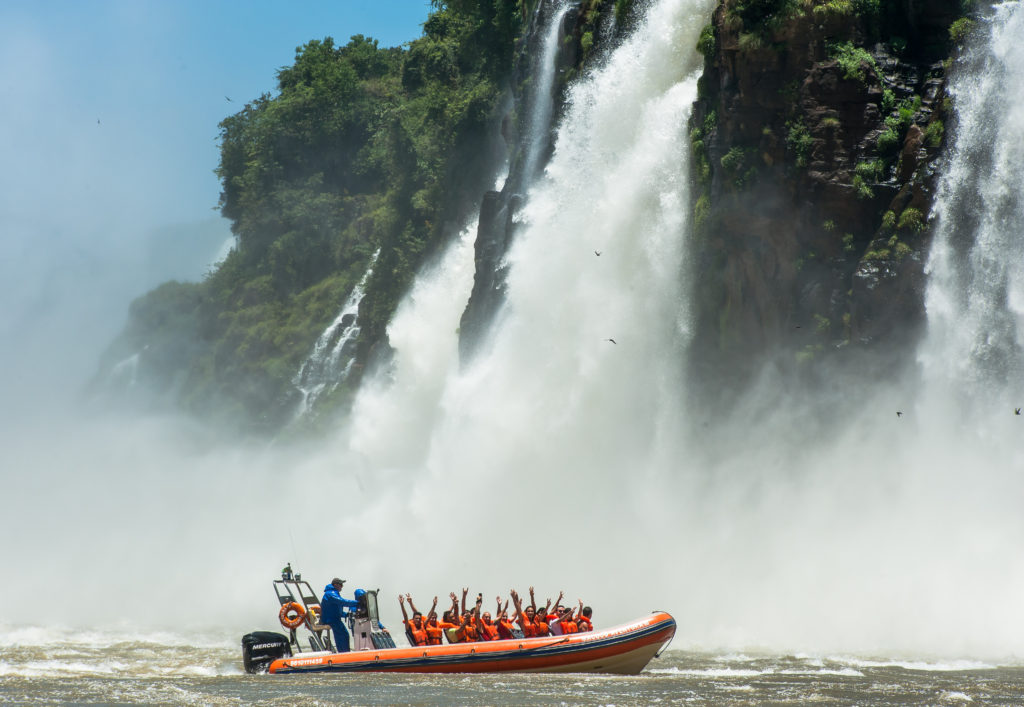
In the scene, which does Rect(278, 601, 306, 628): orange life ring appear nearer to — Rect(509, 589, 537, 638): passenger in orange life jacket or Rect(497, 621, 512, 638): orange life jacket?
→ Rect(497, 621, 512, 638): orange life jacket

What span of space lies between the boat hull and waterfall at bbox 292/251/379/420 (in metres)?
31.6

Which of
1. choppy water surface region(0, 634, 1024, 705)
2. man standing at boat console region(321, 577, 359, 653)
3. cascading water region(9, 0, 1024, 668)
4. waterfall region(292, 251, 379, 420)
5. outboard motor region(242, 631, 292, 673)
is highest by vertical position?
waterfall region(292, 251, 379, 420)

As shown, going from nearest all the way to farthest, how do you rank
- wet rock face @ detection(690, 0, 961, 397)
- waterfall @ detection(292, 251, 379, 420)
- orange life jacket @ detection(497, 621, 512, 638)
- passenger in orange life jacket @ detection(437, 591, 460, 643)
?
orange life jacket @ detection(497, 621, 512, 638)
passenger in orange life jacket @ detection(437, 591, 460, 643)
wet rock face @ detection(690, 0, 961, 397)
waterfall @ detection(292, 251, 379, 420)

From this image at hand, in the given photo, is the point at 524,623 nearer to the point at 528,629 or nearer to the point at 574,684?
the point at 528,629

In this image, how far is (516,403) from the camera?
2864 cm

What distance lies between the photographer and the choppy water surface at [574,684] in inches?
541

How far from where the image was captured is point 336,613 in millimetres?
18234

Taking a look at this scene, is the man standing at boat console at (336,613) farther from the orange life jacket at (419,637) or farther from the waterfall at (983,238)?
the waterfall at (983,238)

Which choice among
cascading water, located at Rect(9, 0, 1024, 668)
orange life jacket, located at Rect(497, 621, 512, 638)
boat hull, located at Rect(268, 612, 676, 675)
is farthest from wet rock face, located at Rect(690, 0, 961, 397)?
orange life jacket, located at Rect(497, 621, 512, 638)

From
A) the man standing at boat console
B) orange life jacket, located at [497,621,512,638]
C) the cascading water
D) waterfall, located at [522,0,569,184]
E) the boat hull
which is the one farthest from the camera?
waterfall, located at [522,0,569,184]

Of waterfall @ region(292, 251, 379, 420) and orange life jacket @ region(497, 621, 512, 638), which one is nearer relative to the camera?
orange life jacket @ region(497, 621, 512, 638)

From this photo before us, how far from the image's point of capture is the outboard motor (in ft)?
57.1

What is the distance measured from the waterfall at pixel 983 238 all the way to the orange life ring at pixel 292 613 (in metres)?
12.4

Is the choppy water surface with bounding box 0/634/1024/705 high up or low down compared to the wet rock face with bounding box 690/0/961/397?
down
